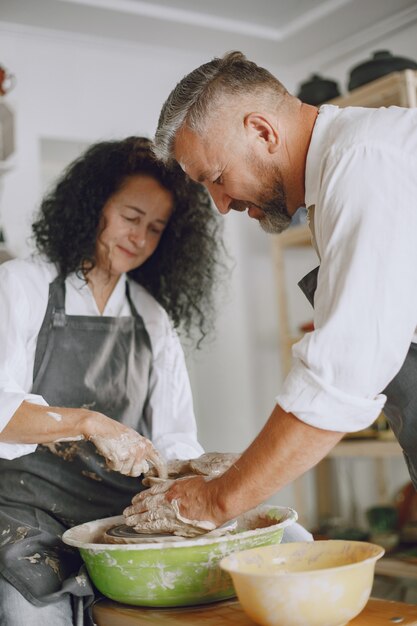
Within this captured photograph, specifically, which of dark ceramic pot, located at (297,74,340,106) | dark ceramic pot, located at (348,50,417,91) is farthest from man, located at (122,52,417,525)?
dark ceramic pot, located at (297,74,340,106)

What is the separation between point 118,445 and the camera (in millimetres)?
1520

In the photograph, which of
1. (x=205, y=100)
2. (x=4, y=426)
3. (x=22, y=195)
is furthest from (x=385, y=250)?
(x=22, y=195)

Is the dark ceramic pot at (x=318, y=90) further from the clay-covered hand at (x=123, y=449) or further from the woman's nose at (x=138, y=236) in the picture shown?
the clay-covered hand at (x=123, y=449)

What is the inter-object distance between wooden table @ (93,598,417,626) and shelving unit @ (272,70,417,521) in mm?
2107

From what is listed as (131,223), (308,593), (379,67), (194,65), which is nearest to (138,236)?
(131,223)

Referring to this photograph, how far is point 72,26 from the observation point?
371 centimetres

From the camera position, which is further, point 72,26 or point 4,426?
point 72,26

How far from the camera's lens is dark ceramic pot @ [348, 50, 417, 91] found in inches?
130

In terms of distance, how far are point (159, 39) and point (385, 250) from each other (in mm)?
3163

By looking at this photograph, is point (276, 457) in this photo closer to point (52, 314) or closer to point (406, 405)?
point (406, 405)

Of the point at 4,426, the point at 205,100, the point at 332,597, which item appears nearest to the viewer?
the point at 332,597

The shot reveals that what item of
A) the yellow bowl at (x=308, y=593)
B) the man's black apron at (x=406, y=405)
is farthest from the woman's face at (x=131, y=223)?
the yellow bowl at (x=308, y=593)

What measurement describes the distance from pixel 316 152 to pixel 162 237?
33.3 inches

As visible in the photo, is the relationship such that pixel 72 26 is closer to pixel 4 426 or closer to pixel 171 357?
pixel 171 357
